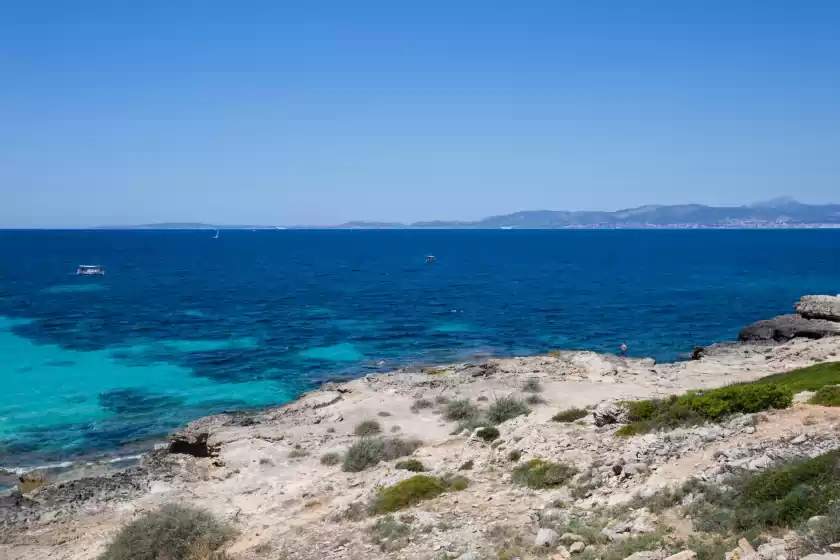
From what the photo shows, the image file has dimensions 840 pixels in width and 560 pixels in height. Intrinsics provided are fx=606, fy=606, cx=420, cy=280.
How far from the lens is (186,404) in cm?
3825

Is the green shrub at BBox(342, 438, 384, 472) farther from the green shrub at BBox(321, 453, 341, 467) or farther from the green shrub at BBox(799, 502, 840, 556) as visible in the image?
the green shrub at BBox(799, 502, 840, 556)

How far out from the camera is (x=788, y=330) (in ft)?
156

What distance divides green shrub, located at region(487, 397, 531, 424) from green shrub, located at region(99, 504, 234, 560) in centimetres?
1429

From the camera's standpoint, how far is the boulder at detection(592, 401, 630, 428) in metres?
21.2

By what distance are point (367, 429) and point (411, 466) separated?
29.0ft

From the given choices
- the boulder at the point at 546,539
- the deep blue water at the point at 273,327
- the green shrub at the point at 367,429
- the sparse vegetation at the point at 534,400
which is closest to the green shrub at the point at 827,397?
the boulder at the point at 546,539

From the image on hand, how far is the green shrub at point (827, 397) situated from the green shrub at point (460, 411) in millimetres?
15372

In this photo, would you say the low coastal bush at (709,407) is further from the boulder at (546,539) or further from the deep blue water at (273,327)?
the deep blue water at (273,327)

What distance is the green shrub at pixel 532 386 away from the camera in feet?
111

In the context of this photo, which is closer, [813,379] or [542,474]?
[542,474]

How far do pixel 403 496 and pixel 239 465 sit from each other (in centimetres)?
1110

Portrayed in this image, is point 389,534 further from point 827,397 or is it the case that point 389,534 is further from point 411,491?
point 827,397

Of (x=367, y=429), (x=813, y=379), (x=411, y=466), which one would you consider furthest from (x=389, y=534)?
(x=813, y=379)

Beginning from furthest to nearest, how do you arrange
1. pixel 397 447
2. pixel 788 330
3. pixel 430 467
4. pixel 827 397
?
pixel 788 330 → pixel 397 447 → pixel 430 467 → pixel 827 397
